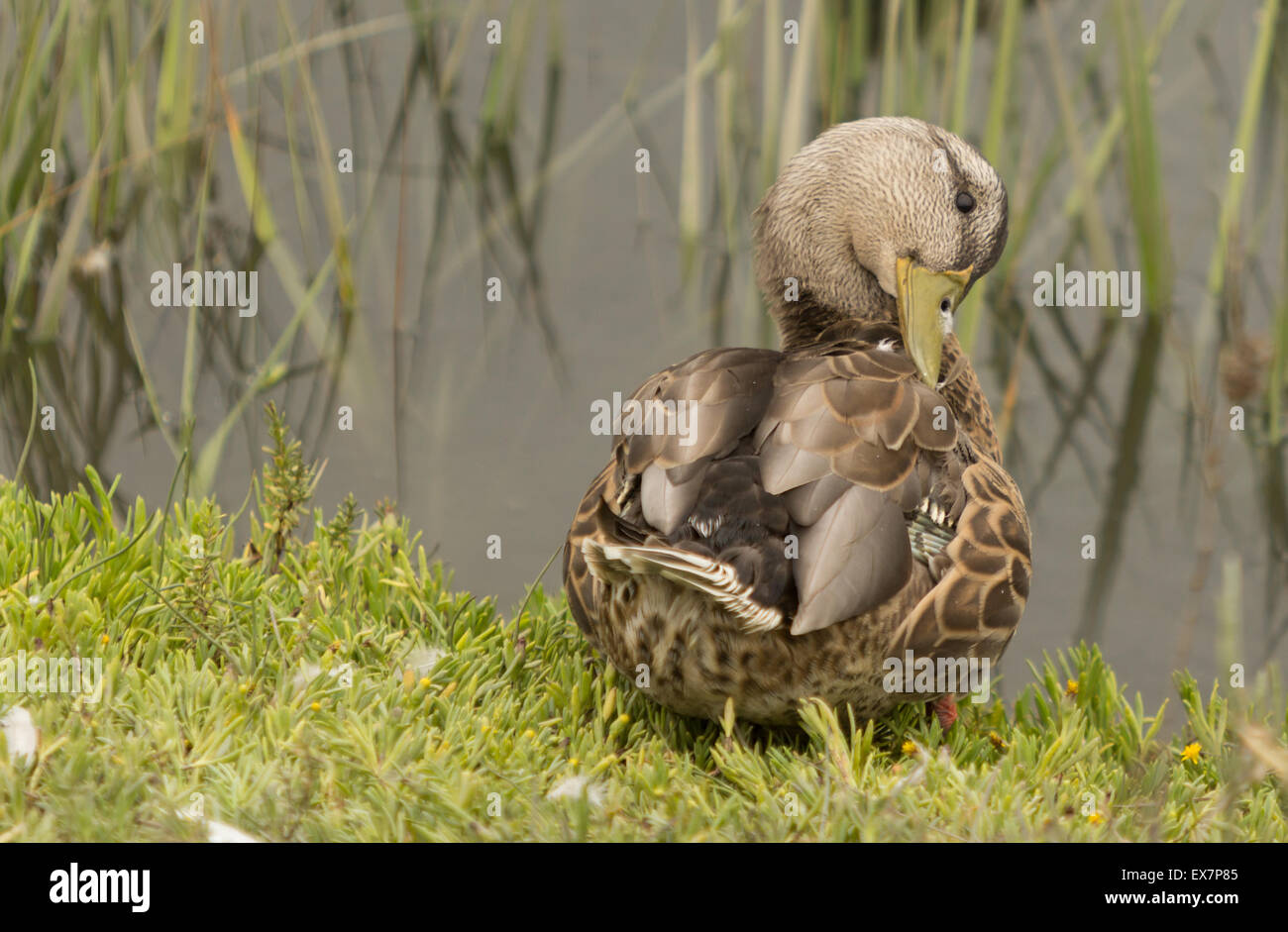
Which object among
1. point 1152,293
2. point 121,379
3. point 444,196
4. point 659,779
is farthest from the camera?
point 444,196

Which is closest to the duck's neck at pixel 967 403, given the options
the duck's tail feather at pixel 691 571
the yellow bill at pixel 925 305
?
the yellow bill at pixel 925 305

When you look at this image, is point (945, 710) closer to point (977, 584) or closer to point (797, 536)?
point (977, 584)

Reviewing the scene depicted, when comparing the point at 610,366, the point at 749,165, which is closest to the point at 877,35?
the point at 749,165

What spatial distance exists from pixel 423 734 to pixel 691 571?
0.58 meters

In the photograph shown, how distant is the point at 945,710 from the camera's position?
Result: 288 centimetres

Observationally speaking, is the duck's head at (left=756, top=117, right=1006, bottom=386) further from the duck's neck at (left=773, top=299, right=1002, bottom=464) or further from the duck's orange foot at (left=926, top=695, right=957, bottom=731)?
the duck's orange foot at (left=926, top=695, right=957, bottom=731)

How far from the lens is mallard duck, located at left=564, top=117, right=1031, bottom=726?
2.44 meters

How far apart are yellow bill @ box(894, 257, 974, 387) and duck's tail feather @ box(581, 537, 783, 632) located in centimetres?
80

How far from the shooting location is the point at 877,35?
619 cm

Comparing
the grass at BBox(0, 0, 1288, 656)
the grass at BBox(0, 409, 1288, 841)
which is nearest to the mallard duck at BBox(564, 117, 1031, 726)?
the grass at BBox(0, 409, 1288, 841)

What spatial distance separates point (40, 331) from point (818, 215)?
9.07 ft

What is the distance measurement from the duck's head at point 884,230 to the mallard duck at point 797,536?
0.07m

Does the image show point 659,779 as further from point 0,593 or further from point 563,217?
point 563,217
